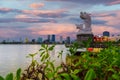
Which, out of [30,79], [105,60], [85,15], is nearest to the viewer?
[30,79]

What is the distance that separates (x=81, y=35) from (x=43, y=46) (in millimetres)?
147495

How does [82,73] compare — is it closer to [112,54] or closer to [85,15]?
[112,54]

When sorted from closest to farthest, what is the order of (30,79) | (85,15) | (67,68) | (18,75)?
(18,75)
(30,79)
(67,68)
(85,15)

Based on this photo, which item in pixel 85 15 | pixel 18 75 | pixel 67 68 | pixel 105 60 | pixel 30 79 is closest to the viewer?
pixel 18 75

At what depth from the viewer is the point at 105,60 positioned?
423 cm

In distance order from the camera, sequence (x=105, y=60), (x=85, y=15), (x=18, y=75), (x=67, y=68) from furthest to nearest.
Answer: (x=85, y=15) < (x=105, y=60) < (x=67, y=68) < (x=18, y=75)

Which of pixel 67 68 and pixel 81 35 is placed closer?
pixel 67 68

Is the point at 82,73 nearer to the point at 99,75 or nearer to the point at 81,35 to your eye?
the point at 99,75

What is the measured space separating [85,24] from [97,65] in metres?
151

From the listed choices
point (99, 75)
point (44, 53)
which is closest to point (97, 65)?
point (99, 75)

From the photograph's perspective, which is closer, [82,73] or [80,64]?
[82,73]

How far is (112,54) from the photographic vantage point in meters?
4.46

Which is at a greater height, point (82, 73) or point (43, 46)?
point (43, 46)

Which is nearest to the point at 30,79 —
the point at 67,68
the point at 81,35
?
the point at 67,68
